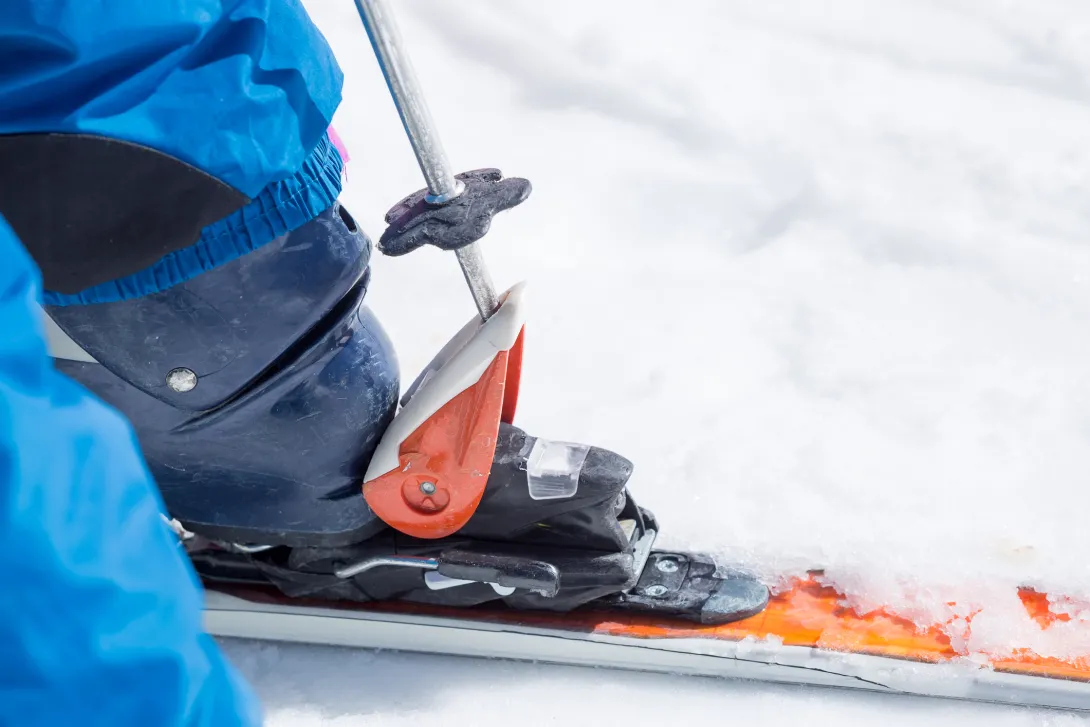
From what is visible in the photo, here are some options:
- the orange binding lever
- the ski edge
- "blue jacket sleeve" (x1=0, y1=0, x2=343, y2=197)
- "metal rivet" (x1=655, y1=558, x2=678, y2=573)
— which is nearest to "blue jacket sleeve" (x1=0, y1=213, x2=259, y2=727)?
"blue jacket sleeve" (x1=0, y1=0, x2=343, y2=197)

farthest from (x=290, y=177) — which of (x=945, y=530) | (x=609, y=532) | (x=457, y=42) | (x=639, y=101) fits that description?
(x=457, y=42)

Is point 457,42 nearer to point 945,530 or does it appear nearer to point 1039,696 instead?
point 945,530

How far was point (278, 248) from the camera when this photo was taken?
114 cm

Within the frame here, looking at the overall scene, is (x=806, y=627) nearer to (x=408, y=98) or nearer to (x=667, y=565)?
(x=667, y=565)

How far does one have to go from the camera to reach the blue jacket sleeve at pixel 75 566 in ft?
1.40

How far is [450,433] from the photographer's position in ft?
4.32

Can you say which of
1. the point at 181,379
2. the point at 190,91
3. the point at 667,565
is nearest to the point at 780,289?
the point at 667,565

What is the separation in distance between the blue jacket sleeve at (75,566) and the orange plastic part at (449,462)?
79 cm

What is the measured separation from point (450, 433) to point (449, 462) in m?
0.04

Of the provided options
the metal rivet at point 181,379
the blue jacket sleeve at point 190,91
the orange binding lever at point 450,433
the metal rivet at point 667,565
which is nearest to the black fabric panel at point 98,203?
the blue jacket sleeve at point 190,91

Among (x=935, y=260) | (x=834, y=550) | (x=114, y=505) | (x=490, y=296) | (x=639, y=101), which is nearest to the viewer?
(x=114, y=505)

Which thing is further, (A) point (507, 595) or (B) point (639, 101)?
(B) point (639, 101)

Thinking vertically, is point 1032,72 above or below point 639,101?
above

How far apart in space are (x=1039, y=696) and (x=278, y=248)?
1110mm
